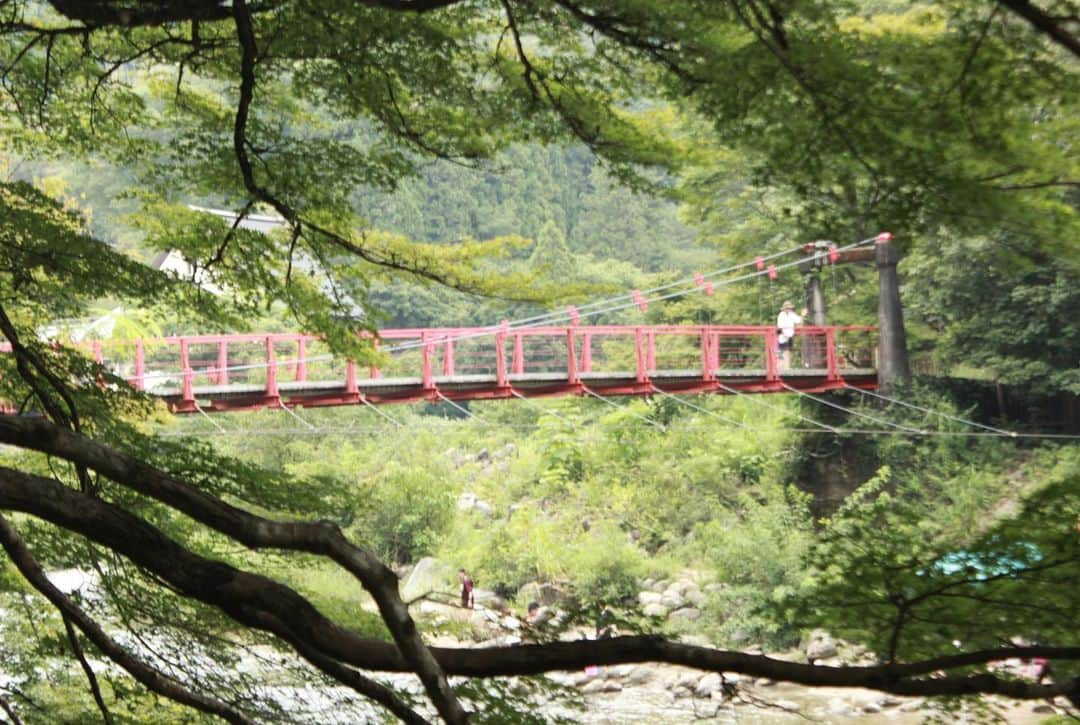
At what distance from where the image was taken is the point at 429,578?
10.1 metres

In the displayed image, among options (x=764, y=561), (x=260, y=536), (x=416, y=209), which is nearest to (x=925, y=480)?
(x=764, y=561)

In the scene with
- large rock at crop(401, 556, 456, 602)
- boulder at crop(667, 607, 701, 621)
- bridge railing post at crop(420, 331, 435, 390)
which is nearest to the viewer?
bridge railing post at crop(420, 331, 435, 390)

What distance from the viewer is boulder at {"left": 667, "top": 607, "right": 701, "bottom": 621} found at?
8898 millimetres

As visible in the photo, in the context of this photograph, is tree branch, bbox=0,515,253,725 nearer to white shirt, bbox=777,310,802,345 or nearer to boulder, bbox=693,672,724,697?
boulder, bbox=693,672,724,697

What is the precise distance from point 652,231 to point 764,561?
12.1 meters

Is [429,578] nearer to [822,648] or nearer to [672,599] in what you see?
[672,599]

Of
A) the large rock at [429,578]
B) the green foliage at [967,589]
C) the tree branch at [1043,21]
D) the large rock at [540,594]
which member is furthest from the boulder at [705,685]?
the tree branch at [1043,21]

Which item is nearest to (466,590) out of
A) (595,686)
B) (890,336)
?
(595,686)

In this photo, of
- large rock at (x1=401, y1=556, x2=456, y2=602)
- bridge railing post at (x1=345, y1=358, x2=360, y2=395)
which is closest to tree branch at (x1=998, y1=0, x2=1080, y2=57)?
bridge railing post at (x1=345, y1=358, x2=360, y2=395)

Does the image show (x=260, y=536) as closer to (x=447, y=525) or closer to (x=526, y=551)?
(x=526, y=551)

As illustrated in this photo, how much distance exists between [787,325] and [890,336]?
85 centimetres

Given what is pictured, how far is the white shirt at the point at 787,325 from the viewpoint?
9.28 meters

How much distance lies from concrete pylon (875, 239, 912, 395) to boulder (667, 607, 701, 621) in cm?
242

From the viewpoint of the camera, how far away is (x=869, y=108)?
1.65 m
